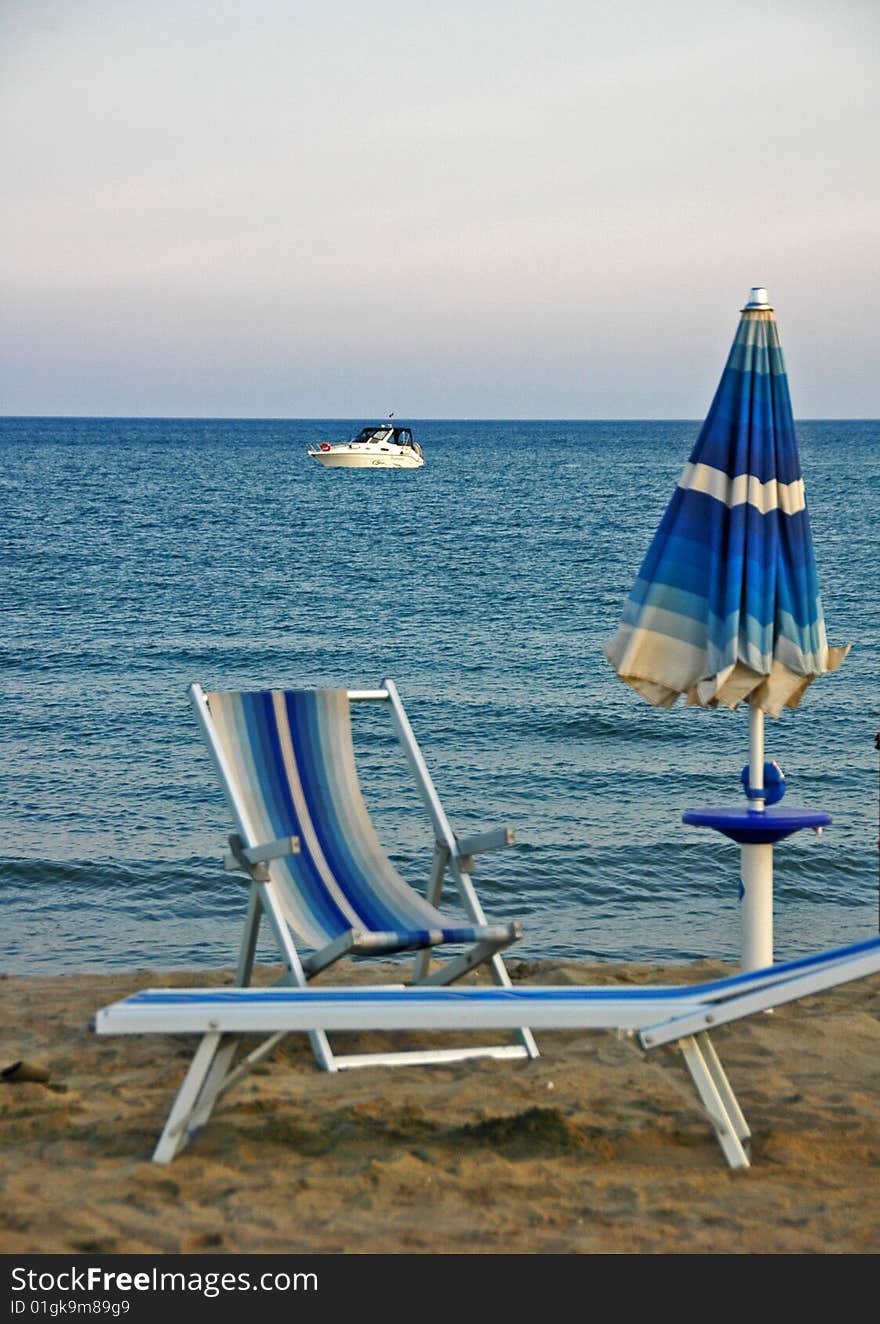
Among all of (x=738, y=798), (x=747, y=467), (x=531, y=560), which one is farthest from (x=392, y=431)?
(x=747, y=467)

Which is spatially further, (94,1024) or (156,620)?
(156,620)

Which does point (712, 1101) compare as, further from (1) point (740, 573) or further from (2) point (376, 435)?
(2) point (376, 435)

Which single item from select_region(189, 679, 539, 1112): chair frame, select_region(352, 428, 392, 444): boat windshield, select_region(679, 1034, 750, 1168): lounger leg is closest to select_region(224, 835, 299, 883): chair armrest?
select_region(189, 679, 539, 1112): chair frame

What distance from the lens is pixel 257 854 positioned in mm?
4152

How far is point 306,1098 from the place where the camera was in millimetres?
3896

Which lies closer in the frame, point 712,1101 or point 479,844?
point 712,1101

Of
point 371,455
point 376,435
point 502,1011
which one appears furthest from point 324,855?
point 376,435

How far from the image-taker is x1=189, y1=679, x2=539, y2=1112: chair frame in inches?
156

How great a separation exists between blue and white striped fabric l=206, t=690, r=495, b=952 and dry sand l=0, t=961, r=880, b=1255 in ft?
1.33

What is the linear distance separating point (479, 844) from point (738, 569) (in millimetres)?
1084

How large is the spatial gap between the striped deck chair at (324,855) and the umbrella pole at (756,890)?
73cm

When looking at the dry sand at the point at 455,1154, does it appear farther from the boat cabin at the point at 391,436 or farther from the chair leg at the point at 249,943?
the boat cabin at the point at 391,436
